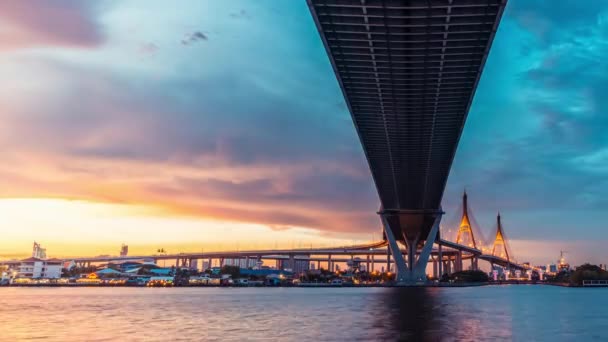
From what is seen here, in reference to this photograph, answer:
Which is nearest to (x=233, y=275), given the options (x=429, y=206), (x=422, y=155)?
(x=429, y=206)

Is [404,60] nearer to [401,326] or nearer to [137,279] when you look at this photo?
[401,326]

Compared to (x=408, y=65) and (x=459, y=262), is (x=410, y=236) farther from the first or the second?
(x=408, y=65)

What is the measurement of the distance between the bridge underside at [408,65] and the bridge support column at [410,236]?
34.3m

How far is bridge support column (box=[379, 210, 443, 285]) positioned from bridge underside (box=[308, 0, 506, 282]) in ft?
113

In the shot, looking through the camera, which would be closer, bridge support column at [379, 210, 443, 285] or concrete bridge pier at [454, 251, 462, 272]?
bridge support column at [379, 210, 443, 285]

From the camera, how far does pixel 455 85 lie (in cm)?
3831

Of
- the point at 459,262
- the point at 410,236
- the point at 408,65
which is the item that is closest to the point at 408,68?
the point at 408,65

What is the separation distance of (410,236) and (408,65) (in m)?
82.5

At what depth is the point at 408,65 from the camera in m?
36.2

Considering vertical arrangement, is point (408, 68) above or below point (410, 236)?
above

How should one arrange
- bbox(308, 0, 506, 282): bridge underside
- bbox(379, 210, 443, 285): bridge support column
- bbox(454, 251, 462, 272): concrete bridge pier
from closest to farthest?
1. bbox(308, 0, 506, 282): bridge underside
2. bbox(379, 210, 443, 285): bridge support column
3. bbox(454, 251, 462, 272): concrete bridge pier

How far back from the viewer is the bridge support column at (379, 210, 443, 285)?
94.9 metres

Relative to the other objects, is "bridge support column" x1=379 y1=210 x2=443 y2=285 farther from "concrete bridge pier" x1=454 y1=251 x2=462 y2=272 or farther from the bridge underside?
"concrete bridge pier" x1=454 y1=251 x2=462 y2=272

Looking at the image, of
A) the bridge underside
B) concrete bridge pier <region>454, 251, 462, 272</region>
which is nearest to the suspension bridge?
the bridge underside
